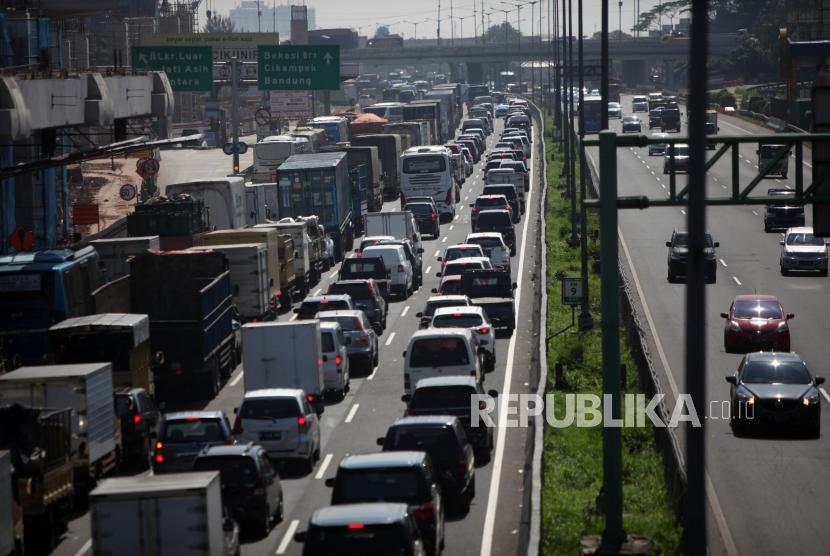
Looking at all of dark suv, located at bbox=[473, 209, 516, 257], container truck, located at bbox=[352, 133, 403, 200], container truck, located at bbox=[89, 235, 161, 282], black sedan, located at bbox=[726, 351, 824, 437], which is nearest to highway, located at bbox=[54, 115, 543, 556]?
dark suv, located at bbox=[473, 209, 516, 257]

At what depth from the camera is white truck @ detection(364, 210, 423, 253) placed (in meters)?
52.5

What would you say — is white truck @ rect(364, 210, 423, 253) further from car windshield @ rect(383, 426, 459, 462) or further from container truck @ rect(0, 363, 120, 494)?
car windshield @ rect(383, 426, 459, 462)

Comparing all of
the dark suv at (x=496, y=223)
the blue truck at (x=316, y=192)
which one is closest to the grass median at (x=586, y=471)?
the blue truck at (x=316, y=192)

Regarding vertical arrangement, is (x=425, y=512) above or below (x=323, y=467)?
above

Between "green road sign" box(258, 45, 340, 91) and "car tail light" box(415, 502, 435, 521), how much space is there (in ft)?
180

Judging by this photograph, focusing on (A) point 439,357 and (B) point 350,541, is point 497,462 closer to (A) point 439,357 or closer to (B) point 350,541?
(A) point 439,357

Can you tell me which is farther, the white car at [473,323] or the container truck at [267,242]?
the container truck at [267,242]

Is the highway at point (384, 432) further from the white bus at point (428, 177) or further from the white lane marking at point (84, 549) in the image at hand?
the white bus at point (428, 177)

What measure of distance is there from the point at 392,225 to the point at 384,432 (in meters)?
25.7

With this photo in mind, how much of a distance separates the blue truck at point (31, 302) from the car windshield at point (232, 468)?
10976 mm

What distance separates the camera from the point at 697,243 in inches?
422

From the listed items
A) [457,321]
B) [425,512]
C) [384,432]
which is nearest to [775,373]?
[384,432]

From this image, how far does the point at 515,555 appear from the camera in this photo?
1867 cm

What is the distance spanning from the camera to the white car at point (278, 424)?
79.0 feet
